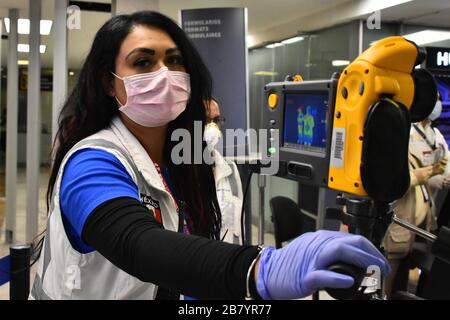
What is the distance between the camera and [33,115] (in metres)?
4.39

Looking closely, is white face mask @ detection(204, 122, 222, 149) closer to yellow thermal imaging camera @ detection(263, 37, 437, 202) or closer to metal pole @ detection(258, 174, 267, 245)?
metal pole @ detection(258, 174, 267, 245)

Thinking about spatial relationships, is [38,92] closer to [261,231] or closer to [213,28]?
[213,28]

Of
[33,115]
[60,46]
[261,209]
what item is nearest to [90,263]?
[261,209]

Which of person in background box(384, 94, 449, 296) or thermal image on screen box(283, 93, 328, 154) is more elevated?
thermal image on screen box(283, 93, 328, 154)

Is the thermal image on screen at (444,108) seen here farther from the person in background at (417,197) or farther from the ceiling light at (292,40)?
the ceiling light at (292,40)

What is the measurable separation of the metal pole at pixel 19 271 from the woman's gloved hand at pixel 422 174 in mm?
2110

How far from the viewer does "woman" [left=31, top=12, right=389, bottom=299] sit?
60 cm

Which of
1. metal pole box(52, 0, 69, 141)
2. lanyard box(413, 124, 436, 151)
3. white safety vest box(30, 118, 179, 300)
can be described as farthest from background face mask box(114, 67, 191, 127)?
metal pole box(52, 0, 69, 141)

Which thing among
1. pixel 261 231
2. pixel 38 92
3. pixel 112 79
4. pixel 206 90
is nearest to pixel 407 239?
pixel 261 231

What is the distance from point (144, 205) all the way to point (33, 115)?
3.91 metres

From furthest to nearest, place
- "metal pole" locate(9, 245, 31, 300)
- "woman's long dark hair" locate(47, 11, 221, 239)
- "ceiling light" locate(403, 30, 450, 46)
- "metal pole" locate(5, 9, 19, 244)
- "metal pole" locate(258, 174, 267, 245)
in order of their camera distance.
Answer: "ceiling light" locate(403, 30, 450, 46) → "metal pole" locate(5, 9, 19, 244) → "metal pole" locate(258, 174, 267, 245) → "metal pole" locate(9, 245, 31, 300) → "woman's long dark hair" locate(47, 11, 221, 239)

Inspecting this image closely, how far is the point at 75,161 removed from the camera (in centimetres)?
89
